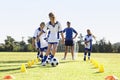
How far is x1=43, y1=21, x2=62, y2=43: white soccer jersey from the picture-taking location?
1727 centimetres

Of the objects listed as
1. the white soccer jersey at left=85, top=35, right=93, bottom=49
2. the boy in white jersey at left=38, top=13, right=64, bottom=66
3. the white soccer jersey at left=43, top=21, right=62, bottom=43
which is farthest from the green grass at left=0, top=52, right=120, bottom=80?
the white soccer jersey at left=85, top=35, right=93, bottom=49

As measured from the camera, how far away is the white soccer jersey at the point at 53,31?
56.6ft

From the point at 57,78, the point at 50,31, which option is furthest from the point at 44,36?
the point at 57,78

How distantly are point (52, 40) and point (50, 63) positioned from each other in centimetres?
93

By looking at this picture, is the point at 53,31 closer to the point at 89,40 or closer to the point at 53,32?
the point at 53,32

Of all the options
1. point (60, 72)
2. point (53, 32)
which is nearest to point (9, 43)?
point (53, 32)

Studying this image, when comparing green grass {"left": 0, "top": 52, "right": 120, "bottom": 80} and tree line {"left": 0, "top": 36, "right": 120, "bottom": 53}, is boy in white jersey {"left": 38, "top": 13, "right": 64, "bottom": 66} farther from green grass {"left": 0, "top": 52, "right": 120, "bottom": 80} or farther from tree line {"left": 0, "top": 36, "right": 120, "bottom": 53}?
tree line {"left": 0, "top": 36, "right": 120, "bottom": 53}

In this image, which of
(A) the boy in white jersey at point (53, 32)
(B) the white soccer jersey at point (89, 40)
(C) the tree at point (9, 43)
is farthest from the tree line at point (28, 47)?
(A) the boy in white jersey at point (53, 32)

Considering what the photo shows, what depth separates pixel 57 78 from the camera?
1193 cm

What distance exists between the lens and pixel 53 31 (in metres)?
17.4

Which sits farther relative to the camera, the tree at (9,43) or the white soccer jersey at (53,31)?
the tree at (9,43)

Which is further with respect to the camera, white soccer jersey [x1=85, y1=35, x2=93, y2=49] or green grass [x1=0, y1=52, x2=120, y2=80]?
white soccer jersey [x1=85, y1=35, x2=93, y2=49]

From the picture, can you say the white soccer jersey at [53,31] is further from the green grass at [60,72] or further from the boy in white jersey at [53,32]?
the green grass at [60,72]

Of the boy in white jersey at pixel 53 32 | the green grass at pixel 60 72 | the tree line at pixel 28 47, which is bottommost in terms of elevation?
the green grass at pixel 60 72
